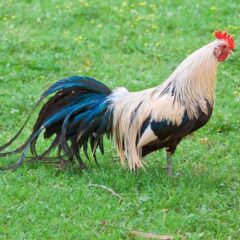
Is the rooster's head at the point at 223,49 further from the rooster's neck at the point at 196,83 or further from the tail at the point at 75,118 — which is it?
the tail at the point at 75,118

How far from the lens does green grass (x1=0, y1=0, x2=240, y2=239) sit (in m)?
5.79

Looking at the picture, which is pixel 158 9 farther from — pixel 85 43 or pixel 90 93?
pixel 90 93

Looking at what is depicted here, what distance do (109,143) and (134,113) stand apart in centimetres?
121

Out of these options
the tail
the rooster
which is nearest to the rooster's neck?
the rooster

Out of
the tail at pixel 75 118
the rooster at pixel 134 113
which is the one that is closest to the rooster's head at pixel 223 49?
the rooster at pixel 134 113

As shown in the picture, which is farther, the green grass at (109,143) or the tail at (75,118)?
the tail at (75,118)

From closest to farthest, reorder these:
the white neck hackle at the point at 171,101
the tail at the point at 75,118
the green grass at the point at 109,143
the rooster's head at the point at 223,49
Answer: the green grass at the point at 109,143 < the white neck hackle at the point at 171,101 < the rooster's head at the point at 223,49 < the tail at the point at 75,118

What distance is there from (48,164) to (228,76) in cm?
339

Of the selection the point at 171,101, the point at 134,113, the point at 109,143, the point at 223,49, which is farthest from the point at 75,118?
the point at 223,49

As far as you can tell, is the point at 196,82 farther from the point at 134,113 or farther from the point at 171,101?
the point at 134,113

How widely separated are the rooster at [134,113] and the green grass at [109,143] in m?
0.25

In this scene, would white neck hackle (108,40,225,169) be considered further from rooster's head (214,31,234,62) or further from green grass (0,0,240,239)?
green grass (0,0,240,239)

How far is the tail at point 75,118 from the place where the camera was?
21.8 ft

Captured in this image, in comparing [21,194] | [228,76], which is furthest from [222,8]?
[21,194]
